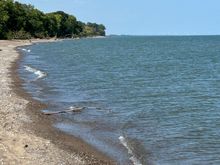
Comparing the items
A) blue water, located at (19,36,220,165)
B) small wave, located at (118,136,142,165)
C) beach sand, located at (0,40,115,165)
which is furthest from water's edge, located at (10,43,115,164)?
small wave, located at (118,136,142,165)

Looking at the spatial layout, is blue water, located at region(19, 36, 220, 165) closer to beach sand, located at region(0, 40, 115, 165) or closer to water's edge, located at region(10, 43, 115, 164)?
water's edge, located at region(10, 43, 115, 164)

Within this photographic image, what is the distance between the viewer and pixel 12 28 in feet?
550

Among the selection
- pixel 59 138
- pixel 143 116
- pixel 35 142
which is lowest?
pixel 143 116

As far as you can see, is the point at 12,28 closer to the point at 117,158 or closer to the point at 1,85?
the point at 1,85

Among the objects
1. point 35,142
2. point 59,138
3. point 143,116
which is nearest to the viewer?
point 35,142

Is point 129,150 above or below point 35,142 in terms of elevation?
below

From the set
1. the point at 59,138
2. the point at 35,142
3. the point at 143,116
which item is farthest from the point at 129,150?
the point at 143,116

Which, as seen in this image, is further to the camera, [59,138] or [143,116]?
[143,116]

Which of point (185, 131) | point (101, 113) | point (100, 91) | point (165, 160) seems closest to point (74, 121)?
point (101, 113)

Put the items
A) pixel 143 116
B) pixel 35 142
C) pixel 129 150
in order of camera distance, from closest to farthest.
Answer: pixel 35 142
pixel 129 150
pixel 143 116

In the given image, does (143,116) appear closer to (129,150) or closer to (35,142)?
(129,150)

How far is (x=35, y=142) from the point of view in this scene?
60.0 ft

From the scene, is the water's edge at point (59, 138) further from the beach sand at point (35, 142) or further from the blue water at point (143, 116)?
the blue water at point (143, 116)

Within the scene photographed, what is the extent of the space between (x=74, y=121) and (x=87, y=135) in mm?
3127
